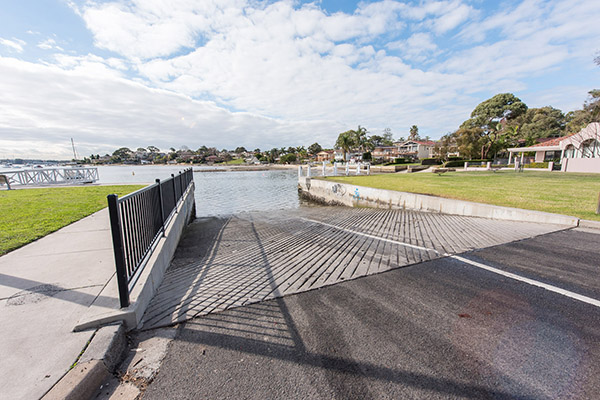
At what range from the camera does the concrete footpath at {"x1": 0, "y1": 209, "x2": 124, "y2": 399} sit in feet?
7.00

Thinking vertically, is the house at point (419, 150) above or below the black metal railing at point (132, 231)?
above

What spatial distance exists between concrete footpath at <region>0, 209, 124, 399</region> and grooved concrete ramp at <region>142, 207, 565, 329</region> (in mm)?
764

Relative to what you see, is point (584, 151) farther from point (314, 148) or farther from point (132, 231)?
point (314, 148)

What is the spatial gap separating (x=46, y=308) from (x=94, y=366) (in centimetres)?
151

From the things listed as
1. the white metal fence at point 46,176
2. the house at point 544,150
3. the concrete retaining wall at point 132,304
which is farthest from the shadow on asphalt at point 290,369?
the house at point 544,150

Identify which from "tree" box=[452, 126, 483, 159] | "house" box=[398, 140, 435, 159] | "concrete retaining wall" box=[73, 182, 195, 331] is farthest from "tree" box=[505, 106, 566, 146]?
"concrete retaining wall" box=[73, 182, 195, 331]

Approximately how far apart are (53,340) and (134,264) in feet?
3.86

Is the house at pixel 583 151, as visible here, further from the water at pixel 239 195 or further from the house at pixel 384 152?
the house at pixel 384 152

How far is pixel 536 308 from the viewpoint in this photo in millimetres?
3275

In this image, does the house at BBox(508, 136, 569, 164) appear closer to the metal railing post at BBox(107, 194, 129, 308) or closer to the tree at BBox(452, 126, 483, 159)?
the tree at BBox(452, 126, 483, 159)

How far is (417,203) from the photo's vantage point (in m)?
11.6

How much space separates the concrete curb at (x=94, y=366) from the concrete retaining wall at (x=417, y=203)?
10399 mm

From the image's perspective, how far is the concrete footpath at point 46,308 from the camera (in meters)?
2.13

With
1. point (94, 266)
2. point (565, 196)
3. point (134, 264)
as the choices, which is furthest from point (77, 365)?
point (565, 196)
